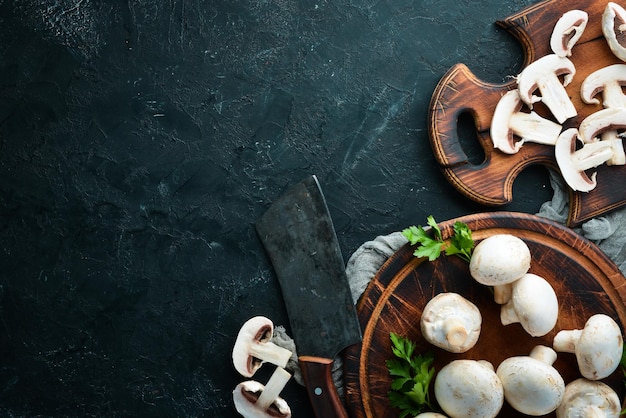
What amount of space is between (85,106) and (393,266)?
115cm

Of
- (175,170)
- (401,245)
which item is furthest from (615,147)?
(175,170)

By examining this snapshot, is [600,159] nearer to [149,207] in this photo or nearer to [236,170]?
[236,170]

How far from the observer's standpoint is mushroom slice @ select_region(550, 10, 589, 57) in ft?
7.77

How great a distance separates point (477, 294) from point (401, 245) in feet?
0.95

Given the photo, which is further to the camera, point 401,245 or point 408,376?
point 401,245

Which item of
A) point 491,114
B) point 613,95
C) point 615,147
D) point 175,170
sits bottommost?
point 175,170

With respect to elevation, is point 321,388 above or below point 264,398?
above

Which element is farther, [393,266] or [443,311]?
[393,266]

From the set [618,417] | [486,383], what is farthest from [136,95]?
[618,417]

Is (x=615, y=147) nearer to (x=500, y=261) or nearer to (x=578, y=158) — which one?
(x=578, y=158)

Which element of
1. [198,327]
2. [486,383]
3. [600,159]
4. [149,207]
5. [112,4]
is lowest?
[198,327]

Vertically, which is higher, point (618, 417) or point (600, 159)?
point (600, 159)

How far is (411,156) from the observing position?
2.43m

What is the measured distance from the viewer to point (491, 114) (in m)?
2.40
